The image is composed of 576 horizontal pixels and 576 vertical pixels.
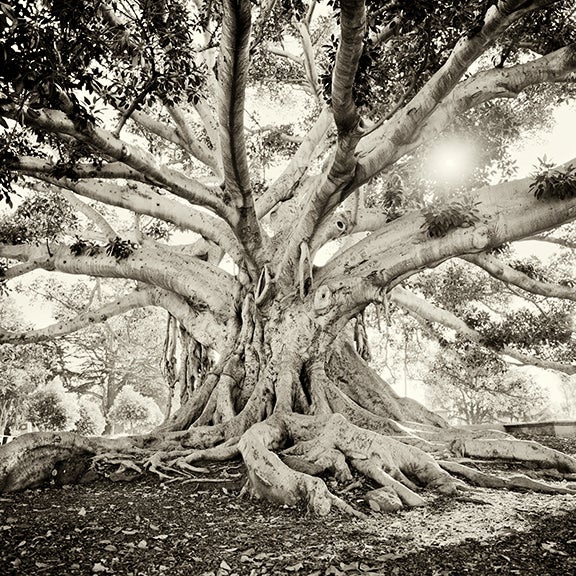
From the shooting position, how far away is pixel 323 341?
22.0 ft

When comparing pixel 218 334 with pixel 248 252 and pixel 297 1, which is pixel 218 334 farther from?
pixel 297 1

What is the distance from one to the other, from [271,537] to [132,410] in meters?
19.7

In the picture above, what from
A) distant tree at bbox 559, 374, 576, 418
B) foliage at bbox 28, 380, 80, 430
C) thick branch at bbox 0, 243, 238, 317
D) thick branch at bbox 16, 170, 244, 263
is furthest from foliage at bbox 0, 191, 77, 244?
distant tree at bbox 559, 374, 576, 418

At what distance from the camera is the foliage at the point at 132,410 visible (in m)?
21.0

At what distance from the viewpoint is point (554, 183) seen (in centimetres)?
523

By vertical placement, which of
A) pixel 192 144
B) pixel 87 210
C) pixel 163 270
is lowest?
pixel 163 270

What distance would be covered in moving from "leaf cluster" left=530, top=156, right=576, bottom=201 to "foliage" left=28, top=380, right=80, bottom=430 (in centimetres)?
1744

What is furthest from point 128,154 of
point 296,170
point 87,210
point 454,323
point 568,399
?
point 568,399

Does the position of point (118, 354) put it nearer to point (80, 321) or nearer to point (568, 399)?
point (80, 321)

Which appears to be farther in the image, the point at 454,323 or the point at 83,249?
the point at 454,323

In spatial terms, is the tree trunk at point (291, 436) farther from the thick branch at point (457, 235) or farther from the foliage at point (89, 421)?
the foliage at point (89, 421)


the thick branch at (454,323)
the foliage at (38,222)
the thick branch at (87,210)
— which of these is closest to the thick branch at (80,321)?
the thick branch at (87,210)

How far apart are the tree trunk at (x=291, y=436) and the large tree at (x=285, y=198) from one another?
26 millimetres

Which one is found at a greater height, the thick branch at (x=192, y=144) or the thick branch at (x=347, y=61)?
the thick branch at (x=192, y=144)
